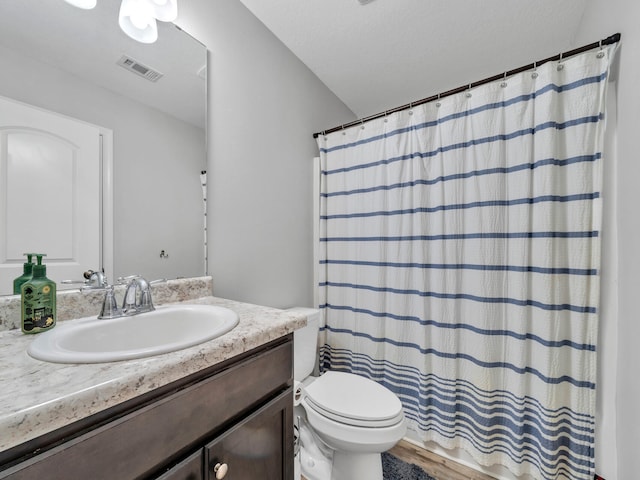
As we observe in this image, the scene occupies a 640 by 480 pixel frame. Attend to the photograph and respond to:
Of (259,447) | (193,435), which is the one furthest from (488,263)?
(193,435)

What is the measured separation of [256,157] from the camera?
4.79ft

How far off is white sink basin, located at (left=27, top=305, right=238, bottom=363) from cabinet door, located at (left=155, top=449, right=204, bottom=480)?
0.22 m

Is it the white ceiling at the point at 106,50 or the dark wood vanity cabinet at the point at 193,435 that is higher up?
the white ceiling at the point at 106,50

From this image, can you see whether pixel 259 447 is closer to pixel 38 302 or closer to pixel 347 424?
pixel 347 424

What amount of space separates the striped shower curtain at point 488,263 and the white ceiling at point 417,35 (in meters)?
0.46

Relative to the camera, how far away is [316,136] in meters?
1.87

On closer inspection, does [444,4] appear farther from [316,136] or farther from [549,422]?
[549,422]

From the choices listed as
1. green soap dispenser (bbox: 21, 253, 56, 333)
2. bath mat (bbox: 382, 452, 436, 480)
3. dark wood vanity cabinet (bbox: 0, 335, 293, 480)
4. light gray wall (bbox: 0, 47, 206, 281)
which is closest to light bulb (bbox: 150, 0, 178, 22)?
light gray wall (bbox: 0, 47, 206, 281)

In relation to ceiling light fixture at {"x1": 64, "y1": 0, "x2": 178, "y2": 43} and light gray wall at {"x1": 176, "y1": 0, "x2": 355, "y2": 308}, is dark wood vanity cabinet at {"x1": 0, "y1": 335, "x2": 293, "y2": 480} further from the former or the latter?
ceiling light fixture at {"x1": 64, "y1": 0, "x2": 178, "y2": 43}

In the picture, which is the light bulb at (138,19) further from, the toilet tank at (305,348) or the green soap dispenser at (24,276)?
the toilet tank at (305,348)

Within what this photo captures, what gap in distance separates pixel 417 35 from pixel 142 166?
1607mm

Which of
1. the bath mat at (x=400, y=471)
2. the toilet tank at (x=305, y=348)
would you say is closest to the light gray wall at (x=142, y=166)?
the toilet tank at (x=305, y=348)

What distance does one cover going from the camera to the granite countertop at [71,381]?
1.24 ft

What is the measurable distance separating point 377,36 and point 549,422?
81.6 inches
